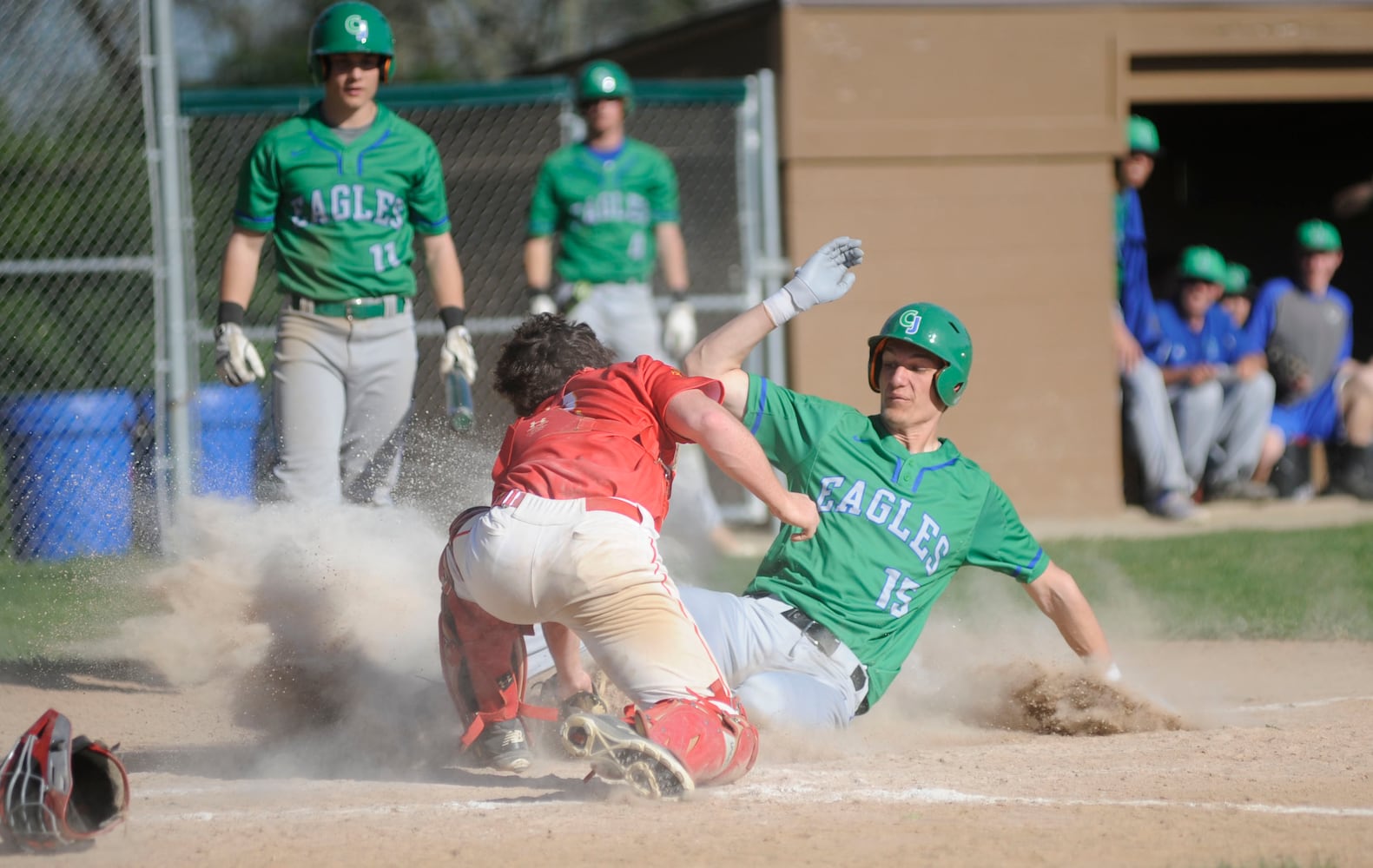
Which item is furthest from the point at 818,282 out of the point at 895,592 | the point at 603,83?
the point at 603,83

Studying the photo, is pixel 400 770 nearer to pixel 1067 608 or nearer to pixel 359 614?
pixel 359 614

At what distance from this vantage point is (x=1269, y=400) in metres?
10.6

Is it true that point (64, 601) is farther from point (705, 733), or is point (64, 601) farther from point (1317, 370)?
point (1317, 370)

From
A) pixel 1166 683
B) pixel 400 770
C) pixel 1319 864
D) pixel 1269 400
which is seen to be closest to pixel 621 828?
pixel 400 770

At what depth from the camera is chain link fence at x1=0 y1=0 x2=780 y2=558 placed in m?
8.04

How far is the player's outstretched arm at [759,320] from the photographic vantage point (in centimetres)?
475

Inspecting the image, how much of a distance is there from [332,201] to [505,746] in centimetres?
259

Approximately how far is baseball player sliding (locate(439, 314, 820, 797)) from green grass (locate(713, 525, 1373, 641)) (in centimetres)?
295

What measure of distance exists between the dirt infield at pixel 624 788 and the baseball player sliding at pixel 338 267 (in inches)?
30.9

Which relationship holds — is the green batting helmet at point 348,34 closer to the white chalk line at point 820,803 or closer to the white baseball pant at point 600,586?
the white baseball pant at point 600,586

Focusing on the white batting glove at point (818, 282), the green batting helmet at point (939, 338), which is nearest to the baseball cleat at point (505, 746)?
the white batting glove at point (818, 282)

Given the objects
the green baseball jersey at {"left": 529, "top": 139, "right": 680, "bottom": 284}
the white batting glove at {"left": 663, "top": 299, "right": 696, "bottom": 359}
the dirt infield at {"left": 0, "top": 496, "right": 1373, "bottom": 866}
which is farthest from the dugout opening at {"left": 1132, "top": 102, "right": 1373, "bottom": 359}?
the dirt infield at {"left": 0, "top": 496, "right": 1373, "bottom": 866}

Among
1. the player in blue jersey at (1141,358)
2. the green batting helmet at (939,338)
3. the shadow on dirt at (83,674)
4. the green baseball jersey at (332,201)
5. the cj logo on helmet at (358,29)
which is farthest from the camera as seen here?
the player in blue jersey at (1141,358)

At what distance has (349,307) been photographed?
5941 mm
